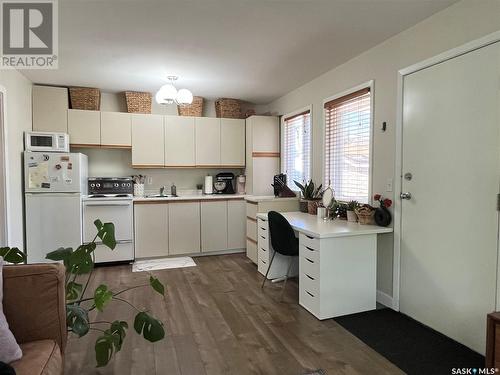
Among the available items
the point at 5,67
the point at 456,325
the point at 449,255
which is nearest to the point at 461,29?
the point at 449,255

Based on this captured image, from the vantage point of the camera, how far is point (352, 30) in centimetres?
258

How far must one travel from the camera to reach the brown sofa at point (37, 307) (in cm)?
146

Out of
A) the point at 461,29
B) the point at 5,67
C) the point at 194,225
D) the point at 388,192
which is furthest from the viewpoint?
the point at 194,225

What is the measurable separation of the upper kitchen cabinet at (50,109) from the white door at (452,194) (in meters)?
4.08

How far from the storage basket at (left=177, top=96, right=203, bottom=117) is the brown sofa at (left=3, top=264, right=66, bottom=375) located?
3574 mm

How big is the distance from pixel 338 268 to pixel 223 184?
2855 millimetres

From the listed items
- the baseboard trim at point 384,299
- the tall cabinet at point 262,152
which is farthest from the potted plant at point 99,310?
the tall cabinet at point 262,152

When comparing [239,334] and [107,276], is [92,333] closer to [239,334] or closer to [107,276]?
[239,334]

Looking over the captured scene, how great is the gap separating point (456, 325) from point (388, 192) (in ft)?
3.69

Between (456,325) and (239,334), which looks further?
(239,334)

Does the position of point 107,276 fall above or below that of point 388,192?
below

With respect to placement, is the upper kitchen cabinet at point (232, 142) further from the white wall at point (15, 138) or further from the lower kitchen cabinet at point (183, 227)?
the white wall at point (15, 138)

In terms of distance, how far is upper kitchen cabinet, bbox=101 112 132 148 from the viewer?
4.34 m

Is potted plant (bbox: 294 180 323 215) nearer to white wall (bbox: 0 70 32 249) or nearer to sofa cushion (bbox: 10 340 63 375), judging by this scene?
sofa cushion (bbox: 10 340 63 375)
